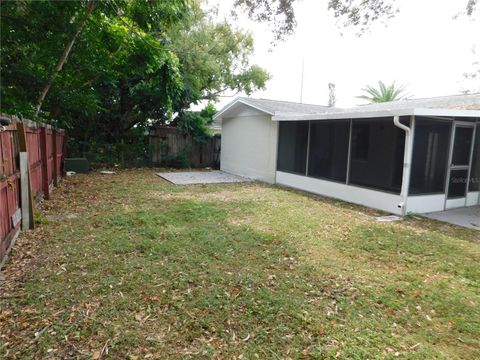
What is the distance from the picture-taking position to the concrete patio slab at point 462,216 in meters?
6.05

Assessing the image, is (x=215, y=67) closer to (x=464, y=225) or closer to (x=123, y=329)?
(x=464, y=225)

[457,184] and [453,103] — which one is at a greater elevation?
[453,103]

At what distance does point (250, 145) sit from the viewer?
39.0 ft

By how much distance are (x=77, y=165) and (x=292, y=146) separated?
7595 mm

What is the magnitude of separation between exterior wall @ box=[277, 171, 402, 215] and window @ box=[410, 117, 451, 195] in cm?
49

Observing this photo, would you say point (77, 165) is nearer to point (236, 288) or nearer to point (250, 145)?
point (250, 145)

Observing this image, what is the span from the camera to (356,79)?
100 feet

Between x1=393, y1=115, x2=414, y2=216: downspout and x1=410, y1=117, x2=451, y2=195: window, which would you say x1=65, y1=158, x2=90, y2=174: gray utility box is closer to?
x1=393, y1=115, x2=414, y2=216: downspout

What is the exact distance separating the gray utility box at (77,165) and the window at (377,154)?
908 cm

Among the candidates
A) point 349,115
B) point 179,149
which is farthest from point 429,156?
point 179,149

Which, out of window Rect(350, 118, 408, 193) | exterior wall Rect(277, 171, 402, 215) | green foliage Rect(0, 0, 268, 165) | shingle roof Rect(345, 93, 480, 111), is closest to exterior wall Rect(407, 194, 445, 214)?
exterior wall Rect(277, 171, 402, 215)

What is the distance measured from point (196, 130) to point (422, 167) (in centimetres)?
995

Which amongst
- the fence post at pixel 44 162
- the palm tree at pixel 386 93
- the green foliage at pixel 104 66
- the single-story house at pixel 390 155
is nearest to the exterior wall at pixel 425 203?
the single-story house at pixel 390 155

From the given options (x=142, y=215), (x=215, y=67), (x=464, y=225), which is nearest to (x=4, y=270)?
(x=142, y=215)
